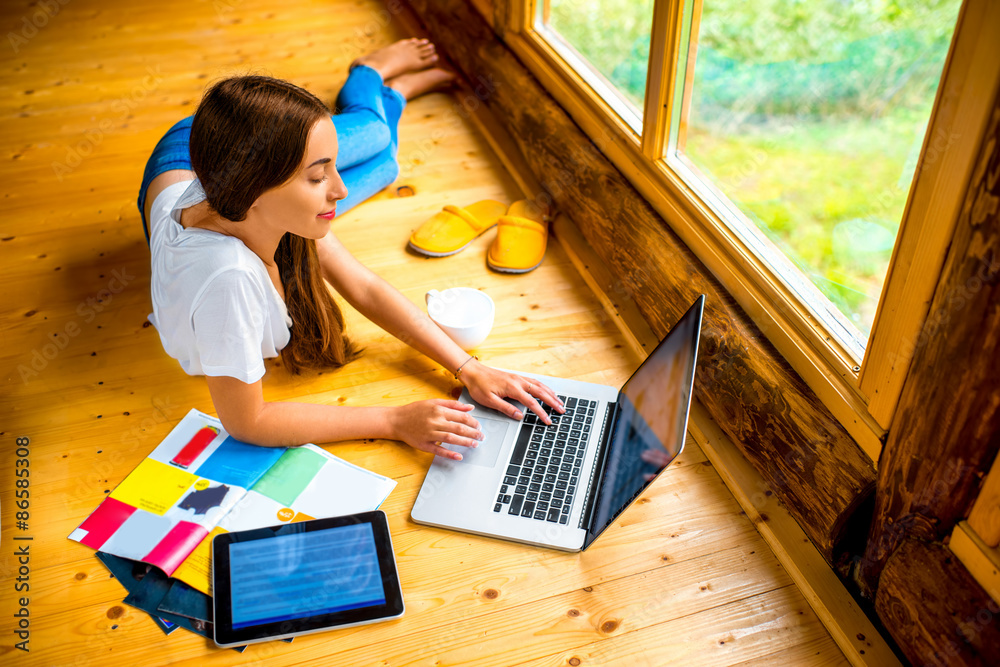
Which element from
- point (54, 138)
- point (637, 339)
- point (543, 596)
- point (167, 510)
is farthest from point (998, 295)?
point (54, 138)

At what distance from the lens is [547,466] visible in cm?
133

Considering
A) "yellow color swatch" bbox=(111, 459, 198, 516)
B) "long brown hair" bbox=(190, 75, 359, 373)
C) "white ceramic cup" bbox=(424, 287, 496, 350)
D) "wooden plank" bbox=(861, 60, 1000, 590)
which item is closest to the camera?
"wooden plank" bbox=(861, 60, 1000, 590)

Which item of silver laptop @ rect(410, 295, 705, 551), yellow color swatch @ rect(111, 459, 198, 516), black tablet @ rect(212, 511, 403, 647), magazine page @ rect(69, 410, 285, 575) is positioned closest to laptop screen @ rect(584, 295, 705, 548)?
silver laptop @ rect(410, 295, 705, 551)

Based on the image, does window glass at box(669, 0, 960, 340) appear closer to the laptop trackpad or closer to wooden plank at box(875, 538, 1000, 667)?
wooden plank at box(875, 538, 1000, 667)

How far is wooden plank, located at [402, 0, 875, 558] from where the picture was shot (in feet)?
3.96

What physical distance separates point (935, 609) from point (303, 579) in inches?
35.9

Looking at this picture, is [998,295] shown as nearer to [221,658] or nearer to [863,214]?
[863,214]

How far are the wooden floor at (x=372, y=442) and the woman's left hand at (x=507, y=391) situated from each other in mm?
127

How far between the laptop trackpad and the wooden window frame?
52 cm

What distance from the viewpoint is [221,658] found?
1.13 meters

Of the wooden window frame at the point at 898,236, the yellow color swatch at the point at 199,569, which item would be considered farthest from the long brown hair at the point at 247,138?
the wooden window frame at the point at 898,236

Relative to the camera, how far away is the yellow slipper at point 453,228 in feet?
6.48

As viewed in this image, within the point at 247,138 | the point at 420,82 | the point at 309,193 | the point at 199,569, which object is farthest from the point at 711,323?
the point at 420,82

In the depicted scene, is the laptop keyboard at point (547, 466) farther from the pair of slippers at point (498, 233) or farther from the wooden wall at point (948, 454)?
the pair of slippers at point (498, 233)
